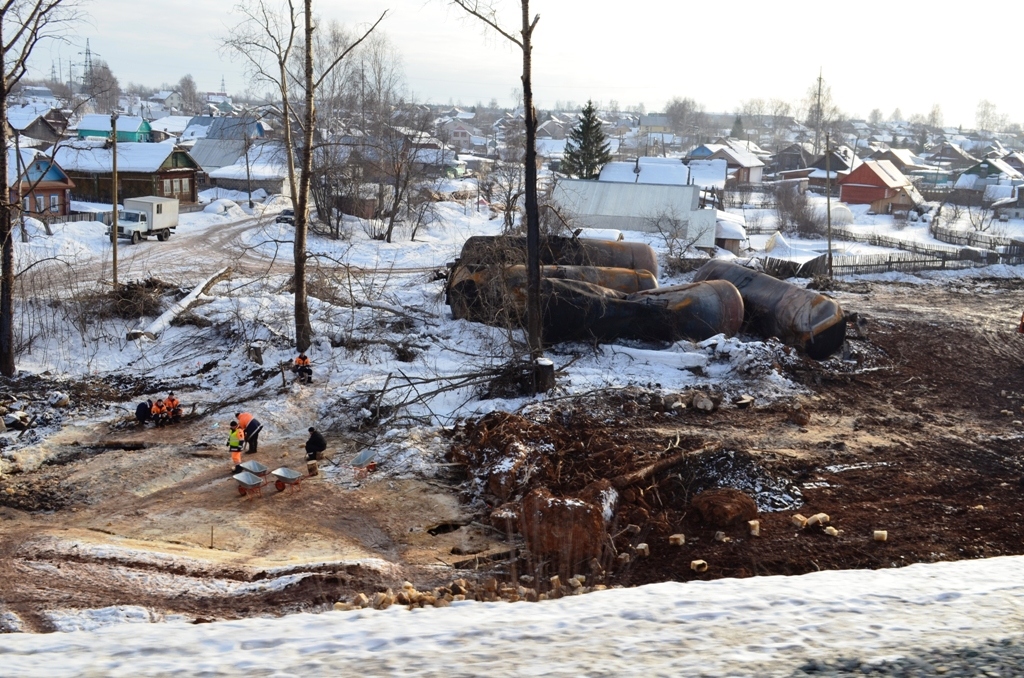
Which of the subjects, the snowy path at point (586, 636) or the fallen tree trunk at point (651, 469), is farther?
the fallen tree trunk at point (651, 469)

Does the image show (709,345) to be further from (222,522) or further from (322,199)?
(322,199)

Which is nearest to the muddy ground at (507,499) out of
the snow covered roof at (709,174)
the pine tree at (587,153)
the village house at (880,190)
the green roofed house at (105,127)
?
the pine tree at (587,153)

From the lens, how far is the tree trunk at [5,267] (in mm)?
14258

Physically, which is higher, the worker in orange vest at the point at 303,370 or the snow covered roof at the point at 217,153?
the snow covered roof at the point at 217,153

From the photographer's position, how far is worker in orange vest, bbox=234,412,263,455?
38.9 ft

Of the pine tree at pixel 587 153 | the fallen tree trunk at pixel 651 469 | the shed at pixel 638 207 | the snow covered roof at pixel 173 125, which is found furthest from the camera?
the snow covered roof at pixel 173 125

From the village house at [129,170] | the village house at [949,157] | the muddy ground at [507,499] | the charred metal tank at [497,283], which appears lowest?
the muddy ground at [507,499]

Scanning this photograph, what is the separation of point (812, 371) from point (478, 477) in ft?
25.3

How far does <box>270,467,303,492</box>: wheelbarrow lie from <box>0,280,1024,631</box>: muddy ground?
204 mm

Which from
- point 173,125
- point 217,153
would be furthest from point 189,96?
point 217,153

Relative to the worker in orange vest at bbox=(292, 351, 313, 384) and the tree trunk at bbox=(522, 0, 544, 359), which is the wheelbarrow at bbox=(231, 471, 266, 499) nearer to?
the worker in orange vest at bbox=(292, 351, 313, 384)

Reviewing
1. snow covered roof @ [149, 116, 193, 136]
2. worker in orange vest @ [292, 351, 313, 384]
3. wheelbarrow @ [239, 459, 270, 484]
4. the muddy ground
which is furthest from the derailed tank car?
snow covered roof @ [149, 116, 193, 136]

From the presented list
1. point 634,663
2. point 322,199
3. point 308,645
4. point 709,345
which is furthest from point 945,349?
point 322,199

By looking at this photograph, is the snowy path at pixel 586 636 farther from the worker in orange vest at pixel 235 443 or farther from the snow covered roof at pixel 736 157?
the snow covered roof at pixel 736 157
